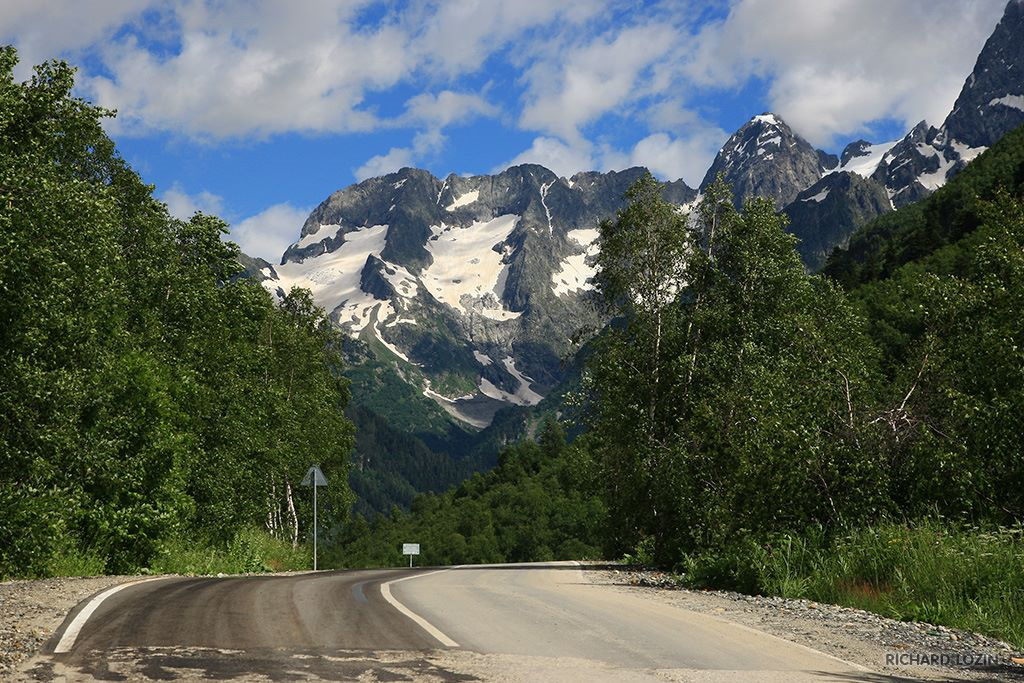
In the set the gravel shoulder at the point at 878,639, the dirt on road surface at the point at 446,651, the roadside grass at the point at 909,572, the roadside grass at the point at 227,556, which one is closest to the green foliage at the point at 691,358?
the roadside grass at the point at 909,572

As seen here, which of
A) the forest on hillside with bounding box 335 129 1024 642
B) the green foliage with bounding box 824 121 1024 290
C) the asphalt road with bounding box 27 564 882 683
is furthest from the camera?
the green foliage with bounding box 824 121 1024 290

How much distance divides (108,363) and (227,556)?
12.8 metres

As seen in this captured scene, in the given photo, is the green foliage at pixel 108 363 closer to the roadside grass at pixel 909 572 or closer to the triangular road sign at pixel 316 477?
the triangular road sign at pixel 316 477

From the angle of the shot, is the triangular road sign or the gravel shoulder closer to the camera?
the gravel shoulder

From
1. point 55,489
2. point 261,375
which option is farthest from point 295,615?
point 261,375

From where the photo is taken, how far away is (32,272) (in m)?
19.4

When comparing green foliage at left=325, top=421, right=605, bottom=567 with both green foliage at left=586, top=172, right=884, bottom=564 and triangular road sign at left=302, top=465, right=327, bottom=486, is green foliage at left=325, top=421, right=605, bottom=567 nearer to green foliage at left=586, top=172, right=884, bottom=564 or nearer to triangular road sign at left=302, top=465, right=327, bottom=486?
triangular road sign at left=302, top=465, right=327, bottom=486

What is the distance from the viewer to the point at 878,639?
12250 mm

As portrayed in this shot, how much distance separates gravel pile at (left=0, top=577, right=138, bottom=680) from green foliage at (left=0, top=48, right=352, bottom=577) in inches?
116

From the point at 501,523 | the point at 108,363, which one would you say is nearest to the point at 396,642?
the point at 108,363

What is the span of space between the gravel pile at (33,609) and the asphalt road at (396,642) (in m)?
0.25

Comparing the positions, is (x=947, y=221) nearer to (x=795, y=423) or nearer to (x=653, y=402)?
(x=653, y=402)

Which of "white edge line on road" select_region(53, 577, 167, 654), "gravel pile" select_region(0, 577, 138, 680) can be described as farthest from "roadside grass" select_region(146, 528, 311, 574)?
"white edge line on road" select_region(53, 577, 167, 654)

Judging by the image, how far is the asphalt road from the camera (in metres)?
9.30
